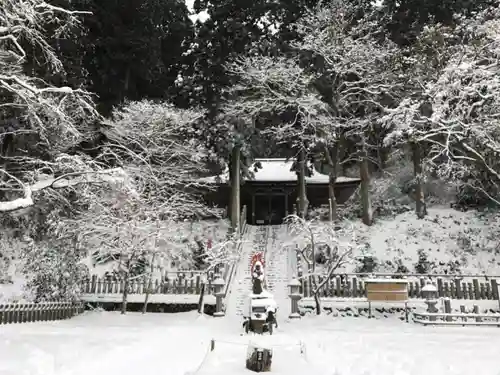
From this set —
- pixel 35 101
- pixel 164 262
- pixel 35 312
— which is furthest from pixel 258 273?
pixel 164 262

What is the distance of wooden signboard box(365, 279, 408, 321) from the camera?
12.2 meters

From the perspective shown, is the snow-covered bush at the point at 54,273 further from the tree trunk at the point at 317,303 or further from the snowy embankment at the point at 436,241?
the snowy embankment at the point at 436,241

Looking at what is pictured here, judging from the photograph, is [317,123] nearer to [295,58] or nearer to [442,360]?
[295,58]

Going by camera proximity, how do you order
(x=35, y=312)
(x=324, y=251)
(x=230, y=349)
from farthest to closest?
(x=324, y=251), (x=35, y=312), (x=230, y=349)

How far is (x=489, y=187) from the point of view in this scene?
2144 cm

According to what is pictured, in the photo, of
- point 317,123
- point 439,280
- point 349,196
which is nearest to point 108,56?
point 317,123

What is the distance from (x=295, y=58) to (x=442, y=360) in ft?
51.8

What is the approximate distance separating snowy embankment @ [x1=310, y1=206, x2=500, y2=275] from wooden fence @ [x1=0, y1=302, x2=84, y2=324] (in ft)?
34.4

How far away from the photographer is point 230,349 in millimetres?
7840

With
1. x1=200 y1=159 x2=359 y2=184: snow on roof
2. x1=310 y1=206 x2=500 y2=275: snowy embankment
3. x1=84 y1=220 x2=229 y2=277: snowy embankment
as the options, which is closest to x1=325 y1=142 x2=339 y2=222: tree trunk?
x1=310 y1=206 x2=500 y2=275: snowy embankment

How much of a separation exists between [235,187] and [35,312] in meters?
11.9

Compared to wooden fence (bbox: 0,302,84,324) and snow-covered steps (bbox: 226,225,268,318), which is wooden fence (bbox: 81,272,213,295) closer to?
snow-covered steps (bbox: 226,225,268,318)

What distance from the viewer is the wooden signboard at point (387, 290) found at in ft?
39.9

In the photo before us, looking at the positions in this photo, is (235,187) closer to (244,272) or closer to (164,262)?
(164,262)
